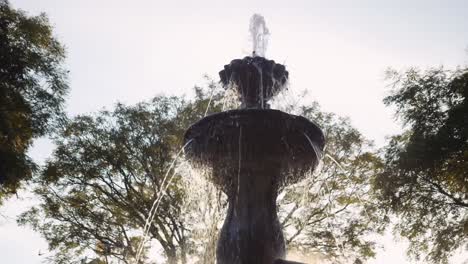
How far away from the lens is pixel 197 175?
22.8ft

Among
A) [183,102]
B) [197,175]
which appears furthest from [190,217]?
[197,175]

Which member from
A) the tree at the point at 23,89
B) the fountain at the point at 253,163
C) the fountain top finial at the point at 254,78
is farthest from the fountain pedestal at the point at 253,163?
the tree at the point at 23,89

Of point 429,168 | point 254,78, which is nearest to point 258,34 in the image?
point 254,78

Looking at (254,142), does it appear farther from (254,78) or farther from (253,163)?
(254,78)

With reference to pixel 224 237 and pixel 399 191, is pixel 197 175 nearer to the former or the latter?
pixel 224 237

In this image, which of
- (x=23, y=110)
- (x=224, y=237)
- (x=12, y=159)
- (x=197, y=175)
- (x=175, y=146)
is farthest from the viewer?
(x=175, y=146)

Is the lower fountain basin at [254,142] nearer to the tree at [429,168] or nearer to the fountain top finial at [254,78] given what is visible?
the fountain top finial at [254,78]

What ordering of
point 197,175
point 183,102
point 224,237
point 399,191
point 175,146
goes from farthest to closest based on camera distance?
point 183,102 < point 175,146 < point 399,191 < point 197,175 < point 224,237

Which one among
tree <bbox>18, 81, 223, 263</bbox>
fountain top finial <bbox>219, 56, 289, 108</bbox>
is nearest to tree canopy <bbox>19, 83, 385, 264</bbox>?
tree <bbox>18, 81, 223, 263</bbox>

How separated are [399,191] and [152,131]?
8642 millimetres

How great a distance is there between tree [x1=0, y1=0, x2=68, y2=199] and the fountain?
21.7ft

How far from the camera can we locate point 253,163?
5969mm

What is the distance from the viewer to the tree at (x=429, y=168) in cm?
1270

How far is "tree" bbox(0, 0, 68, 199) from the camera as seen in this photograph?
10930 millimetres
